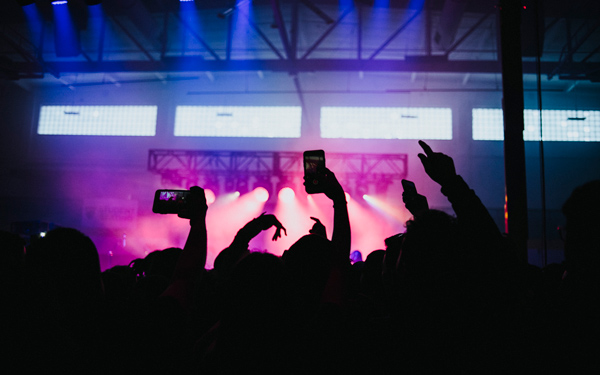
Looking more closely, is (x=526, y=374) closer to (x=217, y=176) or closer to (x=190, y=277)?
(x=190, y=277)

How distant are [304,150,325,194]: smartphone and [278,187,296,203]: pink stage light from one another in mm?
11217

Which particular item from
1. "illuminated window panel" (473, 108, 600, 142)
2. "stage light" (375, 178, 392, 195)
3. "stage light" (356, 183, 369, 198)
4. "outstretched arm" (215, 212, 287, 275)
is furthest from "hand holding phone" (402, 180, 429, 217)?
"illuminated window panel" (473, 108, 600, 142)

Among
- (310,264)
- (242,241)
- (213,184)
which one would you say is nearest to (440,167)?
(310,264)

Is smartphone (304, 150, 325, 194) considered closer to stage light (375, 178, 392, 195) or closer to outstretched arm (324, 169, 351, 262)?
outstretched arm (324, 169, 351, 262)

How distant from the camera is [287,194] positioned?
13.8m

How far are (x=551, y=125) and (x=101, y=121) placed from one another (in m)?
16.3

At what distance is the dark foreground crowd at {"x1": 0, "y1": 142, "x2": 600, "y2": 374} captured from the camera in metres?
1.25

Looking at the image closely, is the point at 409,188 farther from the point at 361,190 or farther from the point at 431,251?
the point at 361,190

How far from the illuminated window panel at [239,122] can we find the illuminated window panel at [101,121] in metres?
1.32

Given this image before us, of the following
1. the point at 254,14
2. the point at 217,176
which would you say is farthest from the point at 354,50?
the point at 217,176

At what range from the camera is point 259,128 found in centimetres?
1499

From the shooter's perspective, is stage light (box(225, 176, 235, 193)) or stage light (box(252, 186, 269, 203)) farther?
stage light (box(252, 186, 269, 203))

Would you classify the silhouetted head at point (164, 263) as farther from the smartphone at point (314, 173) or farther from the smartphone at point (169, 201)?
the smartphone at point (314, 173)

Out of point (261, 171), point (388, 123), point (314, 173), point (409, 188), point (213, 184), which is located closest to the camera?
point (314, 173)
